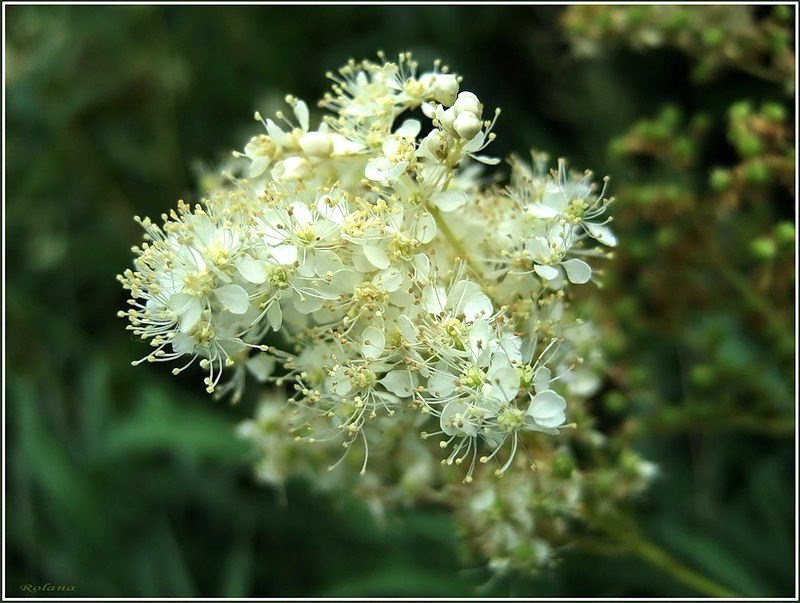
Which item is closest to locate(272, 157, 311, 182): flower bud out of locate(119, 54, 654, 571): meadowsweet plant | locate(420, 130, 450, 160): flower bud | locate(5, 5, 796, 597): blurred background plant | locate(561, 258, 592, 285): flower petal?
locate(119, 54, 654, 571): meadowsweet plant

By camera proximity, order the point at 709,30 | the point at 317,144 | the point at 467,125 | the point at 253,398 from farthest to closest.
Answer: the point at 253,398
the point at 709,30
the point at 317,144
the point at 467,125

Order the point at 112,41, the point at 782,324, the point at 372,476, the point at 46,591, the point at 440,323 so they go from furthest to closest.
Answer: the point at 112,41 → the point at 46,591 → the point at 782,324 → the point at 372,476 → the point at 440,323

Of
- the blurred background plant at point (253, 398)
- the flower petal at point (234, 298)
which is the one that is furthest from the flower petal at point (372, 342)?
the blurred background plant at point (253, 398)

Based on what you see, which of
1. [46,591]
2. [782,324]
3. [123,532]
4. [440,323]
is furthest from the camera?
[123,532]

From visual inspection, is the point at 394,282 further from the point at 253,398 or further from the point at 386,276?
the point at 253,398

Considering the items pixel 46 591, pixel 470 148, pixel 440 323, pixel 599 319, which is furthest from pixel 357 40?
pixel 46 591

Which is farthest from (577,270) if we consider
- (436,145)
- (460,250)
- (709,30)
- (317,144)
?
(709,30)

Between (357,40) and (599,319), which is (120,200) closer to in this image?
(357,40)

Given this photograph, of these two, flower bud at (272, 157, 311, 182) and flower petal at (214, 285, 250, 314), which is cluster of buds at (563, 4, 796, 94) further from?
flower petal at (214, 285, 250, 314)
